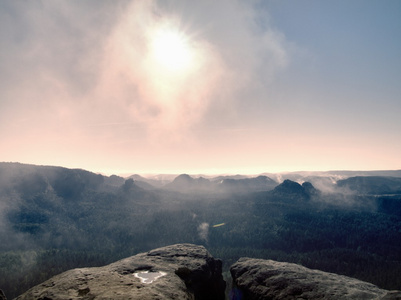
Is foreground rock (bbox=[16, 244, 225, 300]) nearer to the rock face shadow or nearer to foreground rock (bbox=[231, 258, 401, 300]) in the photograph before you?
the rock face shadow

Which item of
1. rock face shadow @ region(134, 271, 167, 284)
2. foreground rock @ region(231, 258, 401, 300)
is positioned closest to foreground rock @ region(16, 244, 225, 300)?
rock face shadow @ region(134, 271, 167, 284)

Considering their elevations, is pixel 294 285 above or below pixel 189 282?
above

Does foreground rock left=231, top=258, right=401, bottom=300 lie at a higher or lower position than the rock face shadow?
lower

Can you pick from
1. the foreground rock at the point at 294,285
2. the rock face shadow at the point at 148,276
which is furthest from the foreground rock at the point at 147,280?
the foreground rock at the point at 294,285

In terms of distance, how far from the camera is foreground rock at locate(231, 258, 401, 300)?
25688 mm

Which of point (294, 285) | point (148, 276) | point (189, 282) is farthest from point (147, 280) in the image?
point (294, 285)

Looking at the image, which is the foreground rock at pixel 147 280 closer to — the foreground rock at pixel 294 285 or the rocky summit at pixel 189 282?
the rocky summit at pixel 189 282

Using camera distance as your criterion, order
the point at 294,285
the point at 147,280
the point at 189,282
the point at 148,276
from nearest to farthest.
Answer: the point at 147,280 → the point at 148,276 → the point at 294,285 → the point at 189,282

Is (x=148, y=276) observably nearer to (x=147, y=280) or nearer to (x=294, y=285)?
(x=147, y=280)

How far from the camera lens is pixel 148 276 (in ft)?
92.6

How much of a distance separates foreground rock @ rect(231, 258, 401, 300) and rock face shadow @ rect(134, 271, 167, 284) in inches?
589

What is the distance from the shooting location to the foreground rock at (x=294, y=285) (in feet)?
84.3

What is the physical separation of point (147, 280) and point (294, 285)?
19467 millimetres

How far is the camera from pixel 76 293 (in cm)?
2031
